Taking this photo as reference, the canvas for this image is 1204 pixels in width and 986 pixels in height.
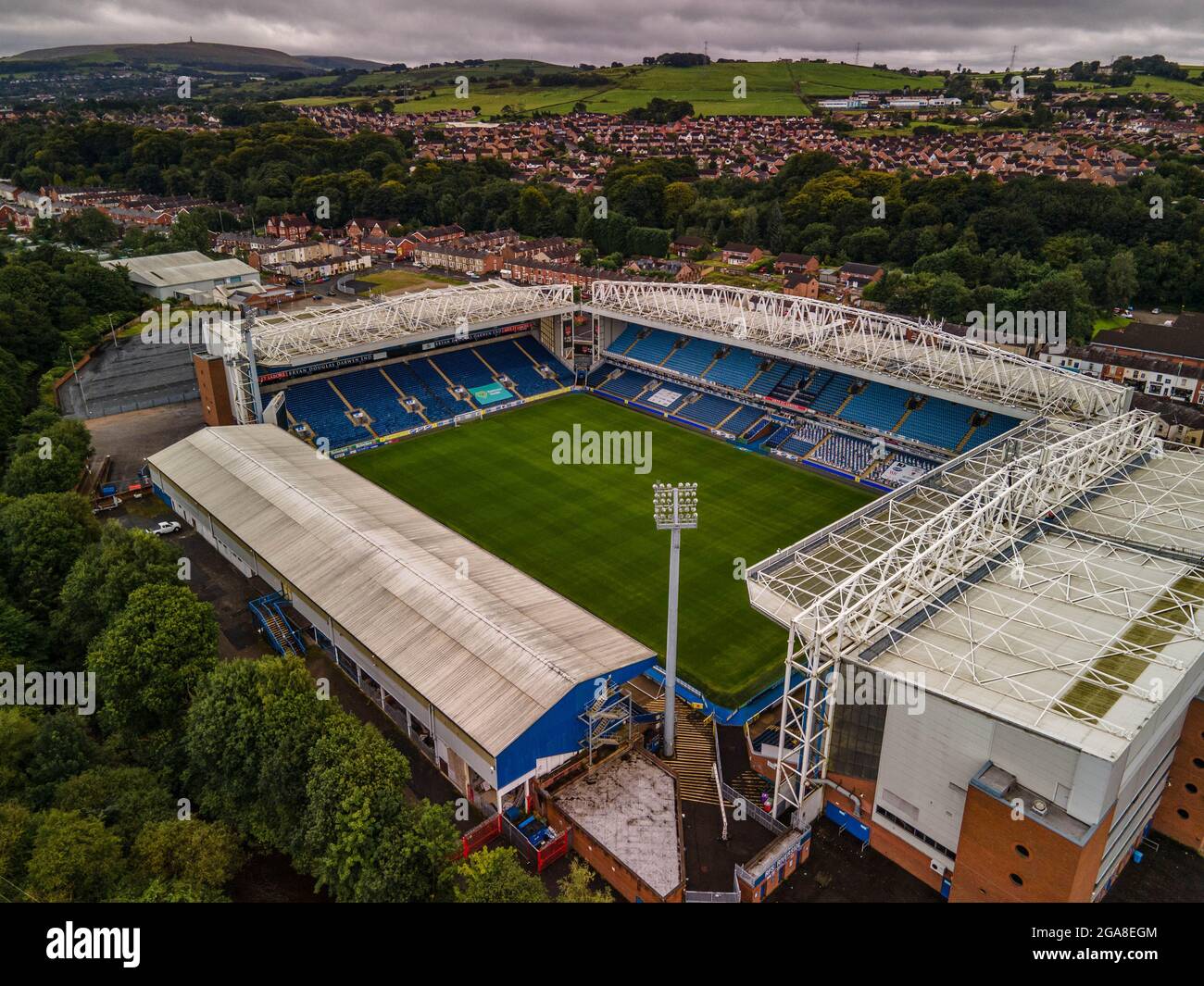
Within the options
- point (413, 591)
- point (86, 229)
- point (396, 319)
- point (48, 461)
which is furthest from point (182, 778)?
point (86, 229)

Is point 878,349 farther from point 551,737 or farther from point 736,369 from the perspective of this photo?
point 551,737

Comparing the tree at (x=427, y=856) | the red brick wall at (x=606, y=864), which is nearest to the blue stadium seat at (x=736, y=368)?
the red brick wall at (x=606, y=864)

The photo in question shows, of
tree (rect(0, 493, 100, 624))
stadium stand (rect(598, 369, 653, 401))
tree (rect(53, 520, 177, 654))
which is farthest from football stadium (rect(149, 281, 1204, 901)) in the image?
tree (rect(0, 493, 100, 624))

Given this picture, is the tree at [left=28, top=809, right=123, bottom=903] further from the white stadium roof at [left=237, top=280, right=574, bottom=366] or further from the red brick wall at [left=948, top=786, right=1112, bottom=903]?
the white stadium roof at [left=237, top=280, right=574, bottom=366]

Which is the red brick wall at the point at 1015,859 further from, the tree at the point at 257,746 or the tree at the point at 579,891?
the tree at the point at 257,746

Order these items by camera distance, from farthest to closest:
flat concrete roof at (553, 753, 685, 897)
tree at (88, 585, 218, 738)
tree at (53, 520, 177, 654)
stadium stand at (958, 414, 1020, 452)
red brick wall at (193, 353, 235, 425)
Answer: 1. red brick wall at (193, 353, 235, 425)
2. stadium stand at (958, 414, 1020, 452)
3. tree at (53, 520, 177, 654)
4. tree at (88, 585, 218, 738)
5. flat concrete roof at (553, 753, 685, 897)

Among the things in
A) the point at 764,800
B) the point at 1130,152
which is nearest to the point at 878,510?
→ the point at 764,800

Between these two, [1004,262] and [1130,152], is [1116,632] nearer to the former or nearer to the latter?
[1004,262]
